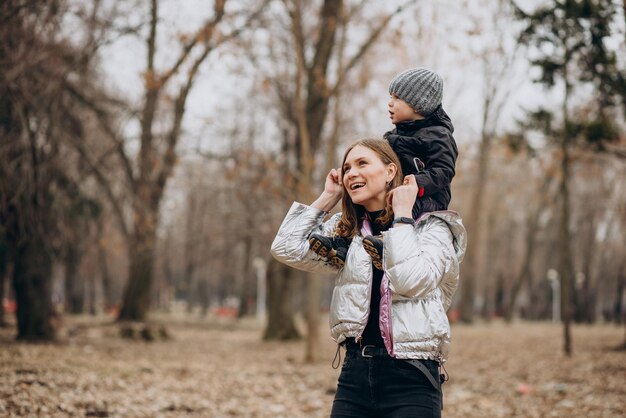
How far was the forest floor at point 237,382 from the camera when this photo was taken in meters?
7.56

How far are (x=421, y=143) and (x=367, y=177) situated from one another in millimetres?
272

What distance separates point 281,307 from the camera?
2020 centimetres

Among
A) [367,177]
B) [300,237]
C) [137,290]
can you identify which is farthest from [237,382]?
[137,290]

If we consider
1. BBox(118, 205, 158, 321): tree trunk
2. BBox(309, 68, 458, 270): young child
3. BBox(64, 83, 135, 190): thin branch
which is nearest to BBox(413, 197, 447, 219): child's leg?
BBox(309, 68, 458, 270): young child

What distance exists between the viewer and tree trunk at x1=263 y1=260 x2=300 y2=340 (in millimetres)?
19875

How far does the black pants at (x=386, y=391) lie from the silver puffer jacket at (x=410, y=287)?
0.08 metres

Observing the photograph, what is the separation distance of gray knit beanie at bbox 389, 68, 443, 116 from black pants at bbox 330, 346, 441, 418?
1.06 metres

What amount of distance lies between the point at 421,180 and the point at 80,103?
14094 mm

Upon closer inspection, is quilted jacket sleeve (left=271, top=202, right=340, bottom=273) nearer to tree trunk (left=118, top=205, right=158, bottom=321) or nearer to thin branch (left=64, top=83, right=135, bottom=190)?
thin branch (left=64, top=83, right=135, bottom=190)

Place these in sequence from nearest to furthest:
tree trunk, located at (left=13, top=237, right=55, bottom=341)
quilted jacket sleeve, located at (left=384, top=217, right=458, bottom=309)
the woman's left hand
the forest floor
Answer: quilted jacket sleeve, located at (left=384, top=217, right=458, bottom=309) → the woman's left hand → the forest floor → tree trunk, located at (left=13, top=237, right=55, bottom=341)

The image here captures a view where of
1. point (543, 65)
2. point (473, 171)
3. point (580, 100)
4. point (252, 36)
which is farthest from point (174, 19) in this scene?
point (473, 171)

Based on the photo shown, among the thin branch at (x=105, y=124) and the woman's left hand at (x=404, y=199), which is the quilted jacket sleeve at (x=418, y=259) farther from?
the thin branch at (x=105, y=124)

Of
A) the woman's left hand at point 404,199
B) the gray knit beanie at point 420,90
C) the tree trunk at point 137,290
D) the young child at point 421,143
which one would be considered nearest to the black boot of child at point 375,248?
the young child at point 421,143

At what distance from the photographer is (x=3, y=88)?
984 cm
